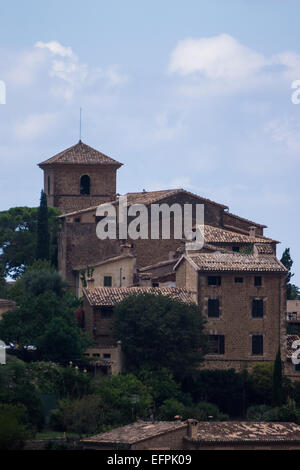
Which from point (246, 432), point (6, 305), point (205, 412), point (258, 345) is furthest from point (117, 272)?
point (246, 432)

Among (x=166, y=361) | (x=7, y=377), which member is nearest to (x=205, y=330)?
(x=166, y=361)

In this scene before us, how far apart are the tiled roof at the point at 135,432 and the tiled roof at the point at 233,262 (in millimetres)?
13442

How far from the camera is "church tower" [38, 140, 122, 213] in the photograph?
386 ft

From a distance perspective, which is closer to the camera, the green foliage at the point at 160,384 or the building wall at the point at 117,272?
the green foliage at the point at 160,384

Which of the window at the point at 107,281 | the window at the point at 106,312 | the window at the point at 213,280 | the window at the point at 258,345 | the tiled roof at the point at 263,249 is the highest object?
the tiled roof at the point at 263,249

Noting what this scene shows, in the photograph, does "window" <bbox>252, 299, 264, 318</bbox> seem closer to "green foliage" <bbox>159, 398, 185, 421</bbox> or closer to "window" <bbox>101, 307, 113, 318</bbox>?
"window" <bbox>101, 307, 113, 318</bbox>

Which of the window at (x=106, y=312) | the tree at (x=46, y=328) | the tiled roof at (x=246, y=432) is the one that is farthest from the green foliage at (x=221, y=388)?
the tiled roof at (x=246, y=432)

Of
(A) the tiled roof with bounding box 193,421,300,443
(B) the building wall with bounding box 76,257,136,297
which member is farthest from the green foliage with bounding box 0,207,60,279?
(A) the tiled roof with bounding box 193,421,300,443

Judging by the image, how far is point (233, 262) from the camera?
9475cm

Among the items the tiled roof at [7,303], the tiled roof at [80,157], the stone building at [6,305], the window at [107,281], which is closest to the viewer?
the stone building at [6,305]

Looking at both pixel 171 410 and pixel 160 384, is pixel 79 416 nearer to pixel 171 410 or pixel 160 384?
pixel 171 410

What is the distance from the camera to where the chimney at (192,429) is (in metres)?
79.6

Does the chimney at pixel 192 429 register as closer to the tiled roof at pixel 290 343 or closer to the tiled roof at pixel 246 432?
the tiled roof at pixel 246 432

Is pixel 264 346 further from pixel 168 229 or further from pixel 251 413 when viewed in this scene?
pixel 168 229
